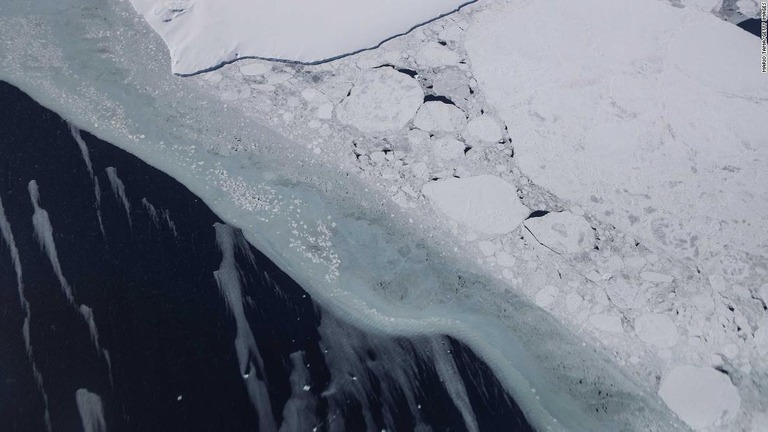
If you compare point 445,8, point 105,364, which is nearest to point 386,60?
point 445,8

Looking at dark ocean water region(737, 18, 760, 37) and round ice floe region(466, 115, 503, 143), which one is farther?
dark ocean water region(737, 18, 760, 37)

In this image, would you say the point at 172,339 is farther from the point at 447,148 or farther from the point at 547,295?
the point at 547,295

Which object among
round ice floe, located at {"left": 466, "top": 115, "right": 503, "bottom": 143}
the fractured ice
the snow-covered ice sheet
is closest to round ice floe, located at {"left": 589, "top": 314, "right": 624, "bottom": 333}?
the snow-covered ice sheet

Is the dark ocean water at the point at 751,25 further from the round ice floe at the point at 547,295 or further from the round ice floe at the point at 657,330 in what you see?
the round ice floe at the point at 547,295

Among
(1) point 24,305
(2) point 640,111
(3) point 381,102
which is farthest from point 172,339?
(2) point 640,111

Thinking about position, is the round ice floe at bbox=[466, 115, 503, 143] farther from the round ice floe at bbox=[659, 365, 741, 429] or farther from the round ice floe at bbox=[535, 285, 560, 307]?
the round ice floe at bbox=[659, 365, 741, 429]

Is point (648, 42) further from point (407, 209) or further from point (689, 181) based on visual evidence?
point (407, 209)
